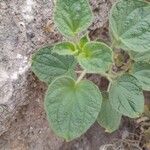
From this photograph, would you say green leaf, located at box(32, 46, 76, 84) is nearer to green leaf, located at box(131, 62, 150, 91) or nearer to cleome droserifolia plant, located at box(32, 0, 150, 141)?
cleome droserifolia plant, located at box(32, 0, 150, 141)

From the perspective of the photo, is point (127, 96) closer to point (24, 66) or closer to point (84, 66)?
point (84, 66)

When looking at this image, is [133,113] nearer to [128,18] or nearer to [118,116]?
[118,116]

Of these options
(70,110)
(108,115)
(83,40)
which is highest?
(83,40)

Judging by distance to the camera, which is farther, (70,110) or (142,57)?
(142,57)

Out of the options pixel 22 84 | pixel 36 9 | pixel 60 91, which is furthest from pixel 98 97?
pixel 36 9

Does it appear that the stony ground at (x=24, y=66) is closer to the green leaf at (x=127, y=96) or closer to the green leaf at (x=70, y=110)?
the green leaf at (x=70, y=110)

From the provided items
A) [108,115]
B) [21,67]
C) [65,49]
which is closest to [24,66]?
[21,67]

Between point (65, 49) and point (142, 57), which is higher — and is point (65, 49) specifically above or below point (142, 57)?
above

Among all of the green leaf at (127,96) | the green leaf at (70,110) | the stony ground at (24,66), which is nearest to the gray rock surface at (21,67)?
the stony ground at (24,66)
